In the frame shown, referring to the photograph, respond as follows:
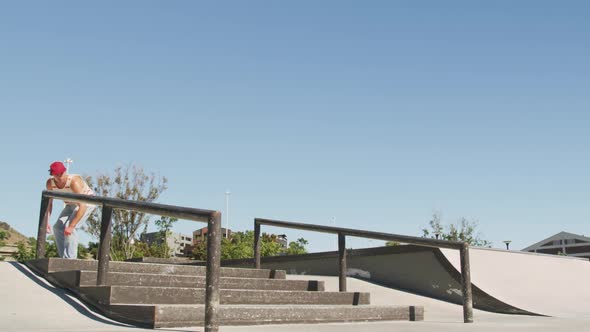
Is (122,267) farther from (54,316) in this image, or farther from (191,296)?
(54,316)

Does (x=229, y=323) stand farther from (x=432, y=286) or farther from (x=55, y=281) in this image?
(x=432, y=286)

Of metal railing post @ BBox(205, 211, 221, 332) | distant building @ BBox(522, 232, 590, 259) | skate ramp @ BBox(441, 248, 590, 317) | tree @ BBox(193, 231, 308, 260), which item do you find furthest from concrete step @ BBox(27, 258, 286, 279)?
distant building @ BBox(522, 232, 590, 259)

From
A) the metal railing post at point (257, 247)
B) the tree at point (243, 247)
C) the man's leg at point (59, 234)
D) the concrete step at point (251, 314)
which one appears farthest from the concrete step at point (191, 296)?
the tree at point (243, 247)

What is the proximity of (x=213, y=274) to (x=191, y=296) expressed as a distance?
40.4 inches

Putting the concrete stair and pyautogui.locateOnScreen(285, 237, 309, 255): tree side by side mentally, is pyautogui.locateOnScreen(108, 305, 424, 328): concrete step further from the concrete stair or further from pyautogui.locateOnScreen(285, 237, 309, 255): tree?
pyautogui.locateOnScreen(285, 237, 309, 255): tree

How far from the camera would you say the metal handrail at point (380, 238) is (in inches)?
223

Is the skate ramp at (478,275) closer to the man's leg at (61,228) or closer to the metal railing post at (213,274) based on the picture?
the man's leg at (61,228)

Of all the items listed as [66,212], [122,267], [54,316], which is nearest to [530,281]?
[122,267]

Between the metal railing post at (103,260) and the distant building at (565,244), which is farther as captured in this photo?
the distant building at (565,244)

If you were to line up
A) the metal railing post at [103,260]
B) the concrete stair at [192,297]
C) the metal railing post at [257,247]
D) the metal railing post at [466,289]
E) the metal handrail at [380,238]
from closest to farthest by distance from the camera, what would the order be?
the concrete stair at [192,297] → the metal railing post at [103,260] → the metal railing post at [466,289] → the metal handrail at [380,238] → the metal railing post at [257,247]

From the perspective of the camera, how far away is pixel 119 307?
4180mm

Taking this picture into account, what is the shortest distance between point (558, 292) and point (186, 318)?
736 centimetres

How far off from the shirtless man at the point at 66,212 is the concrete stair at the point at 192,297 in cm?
88

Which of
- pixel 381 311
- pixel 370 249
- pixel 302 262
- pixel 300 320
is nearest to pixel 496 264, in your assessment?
pixel 370 249
